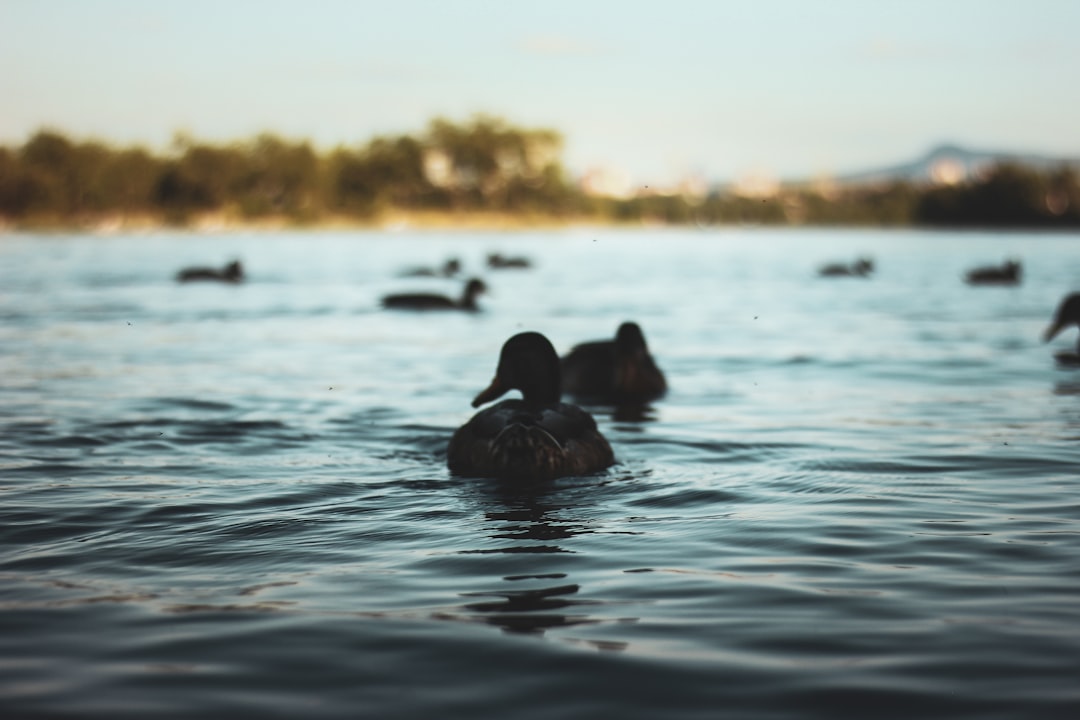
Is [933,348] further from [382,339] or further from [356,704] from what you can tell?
[356,704]

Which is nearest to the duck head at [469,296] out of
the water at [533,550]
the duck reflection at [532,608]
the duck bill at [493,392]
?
the water at [533,550]

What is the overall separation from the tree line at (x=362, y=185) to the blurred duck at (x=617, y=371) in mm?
130099

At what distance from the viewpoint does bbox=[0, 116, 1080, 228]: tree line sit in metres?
139

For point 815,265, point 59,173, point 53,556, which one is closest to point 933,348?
point 53,556

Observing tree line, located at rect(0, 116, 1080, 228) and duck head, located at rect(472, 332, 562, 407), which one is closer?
duck head, located at rect(472, 332, 562, 407)

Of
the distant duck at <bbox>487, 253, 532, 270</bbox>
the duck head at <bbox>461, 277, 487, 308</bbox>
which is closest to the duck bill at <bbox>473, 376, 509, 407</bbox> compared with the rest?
the duck head at <bbox>461, 277, 487, 308</bbox>

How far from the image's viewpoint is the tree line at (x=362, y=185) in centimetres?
13862

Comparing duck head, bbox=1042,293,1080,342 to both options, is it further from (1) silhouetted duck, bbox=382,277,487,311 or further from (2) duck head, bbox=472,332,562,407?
(1) silhouetted duck, bbox=382,277,487,311

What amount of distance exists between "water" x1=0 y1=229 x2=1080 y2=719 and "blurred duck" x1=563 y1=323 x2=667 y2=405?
42 centimetres

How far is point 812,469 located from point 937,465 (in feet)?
3.35

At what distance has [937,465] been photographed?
9.31m

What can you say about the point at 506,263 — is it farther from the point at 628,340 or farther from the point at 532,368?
the point at 532,368

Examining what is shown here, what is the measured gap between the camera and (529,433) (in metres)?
8.35

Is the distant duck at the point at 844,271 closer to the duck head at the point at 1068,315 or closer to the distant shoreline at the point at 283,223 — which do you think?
the duck head at the point at 1068,315
